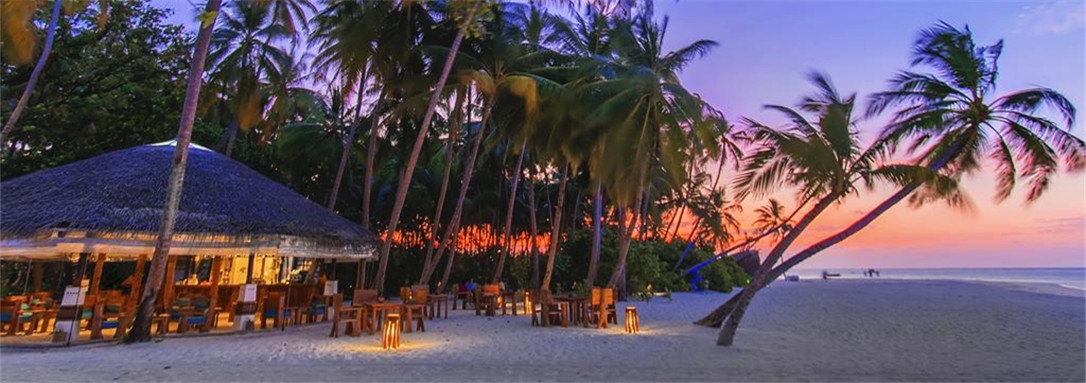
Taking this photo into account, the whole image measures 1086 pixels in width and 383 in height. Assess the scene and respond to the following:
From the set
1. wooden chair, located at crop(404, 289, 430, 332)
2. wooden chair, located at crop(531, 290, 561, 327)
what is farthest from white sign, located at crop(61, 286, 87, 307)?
wooden chair, located at crop(531, 290, 561, 327)

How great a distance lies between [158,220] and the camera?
29.2 feet

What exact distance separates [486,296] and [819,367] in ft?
27.4

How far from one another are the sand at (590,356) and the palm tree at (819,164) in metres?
1.55

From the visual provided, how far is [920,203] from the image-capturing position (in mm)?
9578

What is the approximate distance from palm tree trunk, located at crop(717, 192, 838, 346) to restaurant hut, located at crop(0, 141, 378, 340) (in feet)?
24.5

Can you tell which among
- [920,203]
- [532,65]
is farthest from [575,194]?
[920,203]

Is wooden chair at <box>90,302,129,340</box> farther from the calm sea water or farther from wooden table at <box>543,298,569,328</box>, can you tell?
the calm sea water

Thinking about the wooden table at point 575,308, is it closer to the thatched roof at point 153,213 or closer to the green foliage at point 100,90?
the thatched roof at point 153,213

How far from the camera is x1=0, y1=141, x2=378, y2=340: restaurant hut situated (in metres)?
8.16

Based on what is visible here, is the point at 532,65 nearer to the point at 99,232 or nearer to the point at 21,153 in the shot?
the point at 99,232

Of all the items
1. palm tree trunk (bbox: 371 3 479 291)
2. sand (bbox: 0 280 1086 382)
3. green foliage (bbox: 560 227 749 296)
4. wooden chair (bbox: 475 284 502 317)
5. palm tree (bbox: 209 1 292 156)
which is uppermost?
palm tree (bbox: 209 1 292 156)

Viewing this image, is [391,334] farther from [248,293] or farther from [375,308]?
[248,293]

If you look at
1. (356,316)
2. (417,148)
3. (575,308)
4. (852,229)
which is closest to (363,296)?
(356,316)

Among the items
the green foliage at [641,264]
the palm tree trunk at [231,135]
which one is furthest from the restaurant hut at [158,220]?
the green foliage at [641,264]
